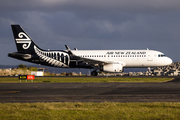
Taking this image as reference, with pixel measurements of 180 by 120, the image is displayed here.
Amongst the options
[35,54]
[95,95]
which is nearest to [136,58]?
[35,54]

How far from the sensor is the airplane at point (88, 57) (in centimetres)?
4959

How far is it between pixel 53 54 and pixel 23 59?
6482 mm

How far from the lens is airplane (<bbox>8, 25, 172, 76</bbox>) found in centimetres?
4959

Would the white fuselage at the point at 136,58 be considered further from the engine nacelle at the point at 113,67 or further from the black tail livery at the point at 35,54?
the black tail livery at the point at 35,54

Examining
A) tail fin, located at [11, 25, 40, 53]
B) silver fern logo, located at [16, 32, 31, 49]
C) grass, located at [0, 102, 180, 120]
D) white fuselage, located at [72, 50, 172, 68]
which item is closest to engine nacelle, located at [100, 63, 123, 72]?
white fuselage, located at [72, 50, 172, 68]

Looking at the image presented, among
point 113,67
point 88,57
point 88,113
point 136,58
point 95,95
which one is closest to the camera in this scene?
point 88,113

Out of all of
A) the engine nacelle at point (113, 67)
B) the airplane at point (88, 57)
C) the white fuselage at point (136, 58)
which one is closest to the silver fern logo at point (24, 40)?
the airplane at point (88, 57)

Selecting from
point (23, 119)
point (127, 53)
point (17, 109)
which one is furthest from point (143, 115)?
point (127, 53)

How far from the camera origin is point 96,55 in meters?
51.2

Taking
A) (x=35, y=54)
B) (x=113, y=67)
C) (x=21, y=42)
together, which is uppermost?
(x=21, y=42)

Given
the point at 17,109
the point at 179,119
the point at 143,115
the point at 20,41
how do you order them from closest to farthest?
the point at 179,119
the point at 143,115
the point at 17,109
the point at 20,41

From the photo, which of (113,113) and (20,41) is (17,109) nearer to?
(113,113)

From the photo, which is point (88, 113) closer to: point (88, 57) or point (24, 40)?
point (88, 57)

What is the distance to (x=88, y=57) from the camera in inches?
2020
